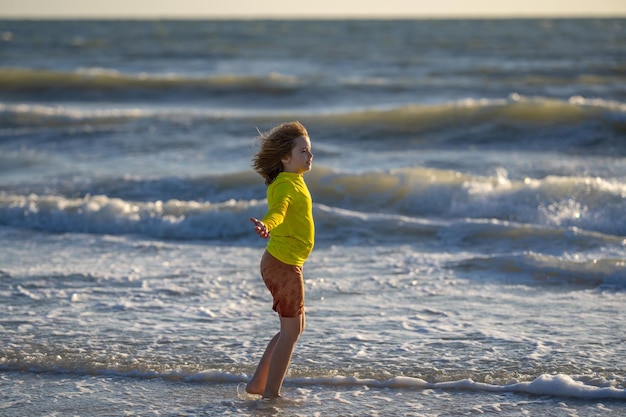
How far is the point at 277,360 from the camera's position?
475cm

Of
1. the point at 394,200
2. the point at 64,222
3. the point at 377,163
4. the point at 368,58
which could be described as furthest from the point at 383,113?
the point at 368,58

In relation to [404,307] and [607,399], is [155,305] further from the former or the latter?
[607,399]

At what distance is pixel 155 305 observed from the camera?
6.70 meters

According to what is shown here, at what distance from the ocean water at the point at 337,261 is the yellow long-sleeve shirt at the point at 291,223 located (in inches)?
32.3

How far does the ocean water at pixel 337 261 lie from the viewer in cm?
506

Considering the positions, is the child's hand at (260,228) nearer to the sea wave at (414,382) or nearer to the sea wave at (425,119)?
the sea wave at (414,382)

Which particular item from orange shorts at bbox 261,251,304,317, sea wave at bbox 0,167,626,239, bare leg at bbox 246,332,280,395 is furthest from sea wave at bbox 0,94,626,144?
orange shorts at bbox 261,251,304,317

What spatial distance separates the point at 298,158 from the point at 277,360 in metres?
1.05

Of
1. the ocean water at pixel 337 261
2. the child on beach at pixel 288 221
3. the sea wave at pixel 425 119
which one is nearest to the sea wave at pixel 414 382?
the ocean water at pixel 337 261

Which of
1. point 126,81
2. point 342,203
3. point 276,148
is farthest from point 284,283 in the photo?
point 126,81

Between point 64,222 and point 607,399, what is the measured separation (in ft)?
22.0

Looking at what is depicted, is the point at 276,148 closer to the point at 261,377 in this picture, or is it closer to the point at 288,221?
the point at 288,221

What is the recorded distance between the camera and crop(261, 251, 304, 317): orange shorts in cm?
461

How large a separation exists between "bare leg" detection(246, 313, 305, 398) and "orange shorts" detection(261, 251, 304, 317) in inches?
3.0
